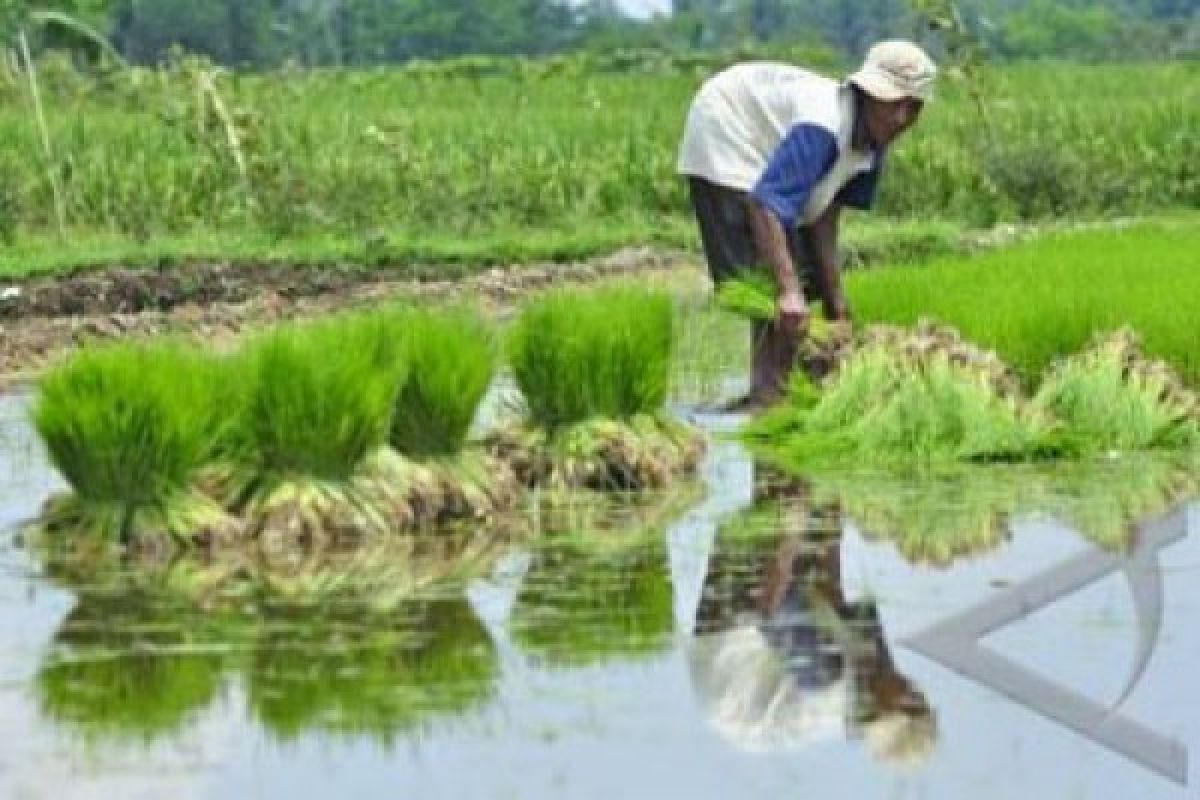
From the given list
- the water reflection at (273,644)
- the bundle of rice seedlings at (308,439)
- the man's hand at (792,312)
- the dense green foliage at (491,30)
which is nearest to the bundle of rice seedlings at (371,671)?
the water reflection at (273,644)

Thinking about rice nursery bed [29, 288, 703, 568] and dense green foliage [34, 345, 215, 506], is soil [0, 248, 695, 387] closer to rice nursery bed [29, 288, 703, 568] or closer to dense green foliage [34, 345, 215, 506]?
rice nursery bed [29, 288, 703, 568]

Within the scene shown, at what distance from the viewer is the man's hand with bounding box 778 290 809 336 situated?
31.9 feet

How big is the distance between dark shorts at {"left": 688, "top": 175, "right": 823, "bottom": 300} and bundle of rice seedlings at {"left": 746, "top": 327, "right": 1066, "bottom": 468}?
67 centimetres

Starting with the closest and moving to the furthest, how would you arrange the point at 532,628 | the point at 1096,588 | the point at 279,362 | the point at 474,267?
1. the point at 532,628
2. the point at 1096,588
3. the point at 279,362
4. the point at 474,267

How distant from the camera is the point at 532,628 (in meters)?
6.82

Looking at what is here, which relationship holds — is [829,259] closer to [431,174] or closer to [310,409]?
[310,409]

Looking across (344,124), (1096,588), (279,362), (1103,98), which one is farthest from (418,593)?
(1103,98)

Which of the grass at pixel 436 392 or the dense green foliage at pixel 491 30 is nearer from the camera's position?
the grass at pixel 436 392

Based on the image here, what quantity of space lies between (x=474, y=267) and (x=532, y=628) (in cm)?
980

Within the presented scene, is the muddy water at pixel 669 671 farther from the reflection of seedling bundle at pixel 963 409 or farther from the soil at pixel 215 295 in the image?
the soil at pixel 215 295

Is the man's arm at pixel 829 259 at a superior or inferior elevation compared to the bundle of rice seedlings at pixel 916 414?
superior

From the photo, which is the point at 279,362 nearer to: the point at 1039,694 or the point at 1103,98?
the point at 1039,694

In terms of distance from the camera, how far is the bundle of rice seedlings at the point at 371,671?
593cm

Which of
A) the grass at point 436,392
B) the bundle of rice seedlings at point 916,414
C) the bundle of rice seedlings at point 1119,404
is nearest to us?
the grass at point 436,392
